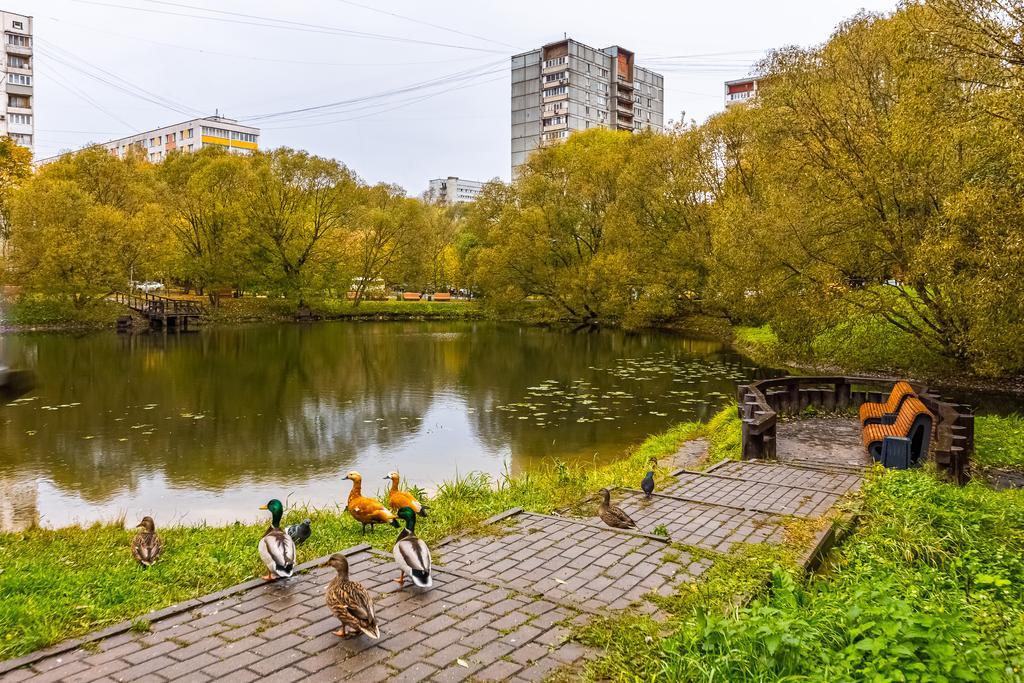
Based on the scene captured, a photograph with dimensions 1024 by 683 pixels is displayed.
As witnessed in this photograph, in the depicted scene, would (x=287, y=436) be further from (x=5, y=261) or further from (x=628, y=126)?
(x=628, y=126)

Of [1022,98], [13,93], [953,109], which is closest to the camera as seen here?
[1022,98]

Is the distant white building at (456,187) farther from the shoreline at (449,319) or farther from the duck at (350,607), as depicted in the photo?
the duck at (350,607)

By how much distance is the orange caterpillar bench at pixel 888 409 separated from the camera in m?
12.7

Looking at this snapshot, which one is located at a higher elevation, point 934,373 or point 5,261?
point 5,261

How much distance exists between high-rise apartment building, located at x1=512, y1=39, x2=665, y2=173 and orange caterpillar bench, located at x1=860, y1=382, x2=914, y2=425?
72137mm

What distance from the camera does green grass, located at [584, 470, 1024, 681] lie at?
12.6 feet

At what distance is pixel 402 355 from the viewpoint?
34.1 meters

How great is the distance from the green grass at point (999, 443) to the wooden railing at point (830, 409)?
0.63 metres

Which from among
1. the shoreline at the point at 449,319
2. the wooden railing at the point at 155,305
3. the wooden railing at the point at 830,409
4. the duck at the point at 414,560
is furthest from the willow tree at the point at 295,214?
the duck at the point at 414,560

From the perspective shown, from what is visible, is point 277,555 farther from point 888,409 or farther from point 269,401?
point 269,401

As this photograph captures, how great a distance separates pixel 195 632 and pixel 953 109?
1791 cm

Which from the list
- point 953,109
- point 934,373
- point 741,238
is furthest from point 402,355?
point 953,109

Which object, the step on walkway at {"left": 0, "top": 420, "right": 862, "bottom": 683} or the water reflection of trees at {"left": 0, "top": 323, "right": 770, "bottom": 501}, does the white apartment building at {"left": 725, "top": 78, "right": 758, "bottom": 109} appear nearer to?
the water reflection of trees at {"left": 0, "top": 323, "right": 770, "bottom": 501}

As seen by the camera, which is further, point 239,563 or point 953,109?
point 953,109
